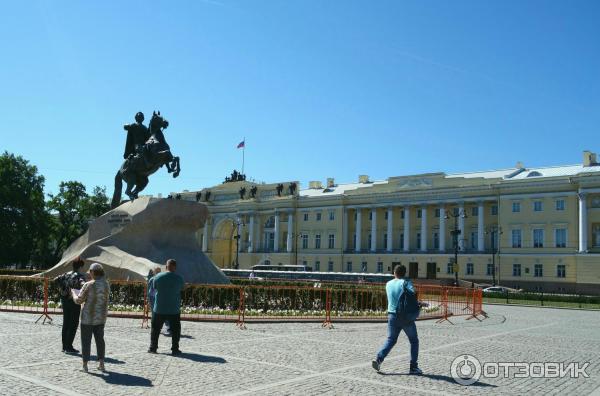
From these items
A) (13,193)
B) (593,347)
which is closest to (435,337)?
(593,347)

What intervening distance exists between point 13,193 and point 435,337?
55.8 meters

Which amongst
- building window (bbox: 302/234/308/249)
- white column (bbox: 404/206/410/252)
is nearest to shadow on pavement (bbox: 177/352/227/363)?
white column (bbox: 404/206/410/252)

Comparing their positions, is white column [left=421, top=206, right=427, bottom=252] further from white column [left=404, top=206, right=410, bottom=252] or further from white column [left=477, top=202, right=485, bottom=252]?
white column [left=477, top=202, right=485, bottom=252]

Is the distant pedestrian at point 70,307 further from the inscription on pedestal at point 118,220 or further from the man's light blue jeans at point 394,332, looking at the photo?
the inscription on pedestal at point 118,220

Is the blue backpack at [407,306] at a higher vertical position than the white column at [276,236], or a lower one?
lower

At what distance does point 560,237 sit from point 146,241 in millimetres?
54941

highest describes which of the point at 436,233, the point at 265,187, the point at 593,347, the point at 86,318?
the point at 265,187

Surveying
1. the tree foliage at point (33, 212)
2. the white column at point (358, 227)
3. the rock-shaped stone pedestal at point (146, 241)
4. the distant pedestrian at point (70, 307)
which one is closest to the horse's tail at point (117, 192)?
the rock-shaped stone pedestal at point (146, 241)

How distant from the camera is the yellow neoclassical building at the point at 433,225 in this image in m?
64.5

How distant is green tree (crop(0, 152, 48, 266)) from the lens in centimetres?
6100

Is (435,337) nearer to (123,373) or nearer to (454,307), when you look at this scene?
(123,373)

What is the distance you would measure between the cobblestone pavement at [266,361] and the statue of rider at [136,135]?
10.0 meters

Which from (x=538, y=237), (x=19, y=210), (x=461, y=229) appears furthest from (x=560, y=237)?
(x=19, y=210)

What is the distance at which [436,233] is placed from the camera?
77250 millimetres
